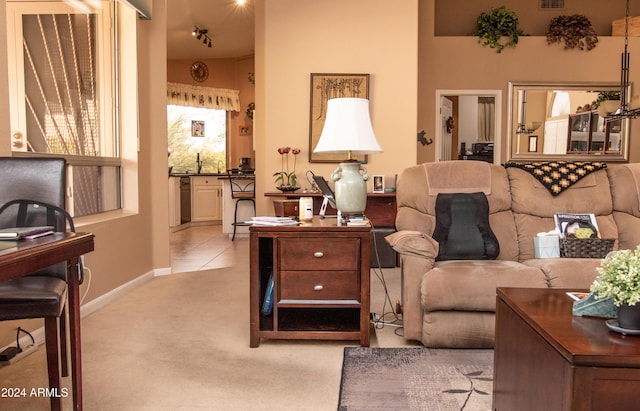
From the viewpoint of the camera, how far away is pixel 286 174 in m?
5.58

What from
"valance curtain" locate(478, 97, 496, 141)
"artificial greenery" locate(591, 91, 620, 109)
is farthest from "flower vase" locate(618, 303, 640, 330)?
"valance curtain" locate(478, 97, 496, 141)

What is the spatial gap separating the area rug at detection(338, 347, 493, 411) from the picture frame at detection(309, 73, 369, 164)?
3.24 metres

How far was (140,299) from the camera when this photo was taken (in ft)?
12.2

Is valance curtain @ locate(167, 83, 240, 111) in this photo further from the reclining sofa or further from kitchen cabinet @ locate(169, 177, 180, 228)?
the reclining sofa

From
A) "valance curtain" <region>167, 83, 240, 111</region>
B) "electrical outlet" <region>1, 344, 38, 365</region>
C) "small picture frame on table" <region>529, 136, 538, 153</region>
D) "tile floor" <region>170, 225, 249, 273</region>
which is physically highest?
"valance curtain" <region>167, 83, 240, 111</region>

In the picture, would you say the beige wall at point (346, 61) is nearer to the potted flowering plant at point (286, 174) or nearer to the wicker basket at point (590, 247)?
the potted flowering plant at point (286, 174)

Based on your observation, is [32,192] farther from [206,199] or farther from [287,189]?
[206,199]

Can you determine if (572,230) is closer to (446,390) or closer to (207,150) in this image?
(446,390)

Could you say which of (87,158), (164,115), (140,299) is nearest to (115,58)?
(164,115)

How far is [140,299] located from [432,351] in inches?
88.9

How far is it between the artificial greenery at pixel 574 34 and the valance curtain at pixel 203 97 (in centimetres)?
590

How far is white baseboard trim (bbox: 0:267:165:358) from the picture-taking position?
271 cm

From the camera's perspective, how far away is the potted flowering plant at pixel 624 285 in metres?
1.30

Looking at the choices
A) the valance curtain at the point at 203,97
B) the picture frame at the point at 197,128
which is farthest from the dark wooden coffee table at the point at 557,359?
the picture frame at the point at 197,128
